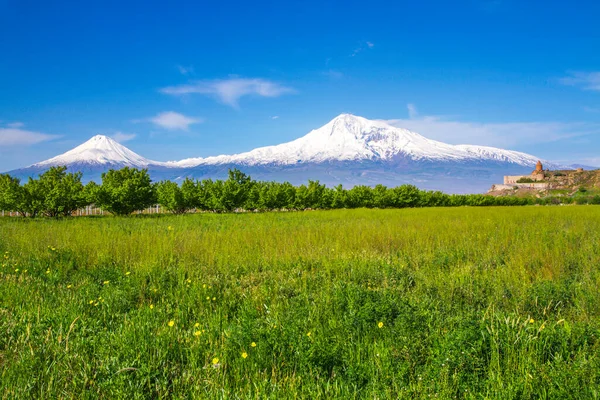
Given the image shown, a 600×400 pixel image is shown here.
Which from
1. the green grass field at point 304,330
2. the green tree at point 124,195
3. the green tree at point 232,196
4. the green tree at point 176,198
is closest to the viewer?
the green grass field at point 304,330

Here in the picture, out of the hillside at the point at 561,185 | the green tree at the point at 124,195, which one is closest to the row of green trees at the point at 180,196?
the green tree at the point at 124,195

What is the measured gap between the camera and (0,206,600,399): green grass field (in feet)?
12.4

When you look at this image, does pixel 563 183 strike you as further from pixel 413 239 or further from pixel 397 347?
pixel 397 347

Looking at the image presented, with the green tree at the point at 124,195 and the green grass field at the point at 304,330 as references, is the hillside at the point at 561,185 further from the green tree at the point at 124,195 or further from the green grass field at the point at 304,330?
the green grass field at the point at 304,330

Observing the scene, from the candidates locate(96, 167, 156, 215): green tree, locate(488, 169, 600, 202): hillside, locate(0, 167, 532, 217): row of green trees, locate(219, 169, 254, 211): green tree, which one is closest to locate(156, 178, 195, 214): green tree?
locate(0, 167, 532, 217): row of green trees

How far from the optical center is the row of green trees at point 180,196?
3147 centimetres

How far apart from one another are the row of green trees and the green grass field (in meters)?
26.5

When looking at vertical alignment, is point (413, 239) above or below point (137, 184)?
below

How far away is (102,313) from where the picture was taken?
603 centimetres

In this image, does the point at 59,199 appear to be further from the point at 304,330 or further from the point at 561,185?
the point at 561,185

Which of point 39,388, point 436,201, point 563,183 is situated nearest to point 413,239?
point 39,388

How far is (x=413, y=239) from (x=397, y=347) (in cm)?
867

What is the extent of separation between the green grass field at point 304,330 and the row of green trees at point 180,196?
2648cm

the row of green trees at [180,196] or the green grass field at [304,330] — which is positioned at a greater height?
the row of green trees at [180,196]
